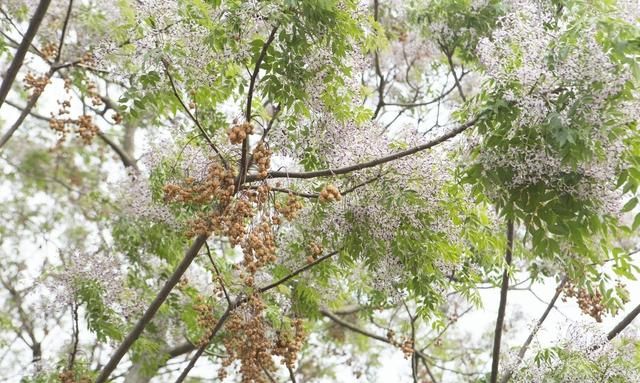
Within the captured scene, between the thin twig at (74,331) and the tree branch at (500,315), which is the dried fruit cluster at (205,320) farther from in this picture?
the tree branch at (500,315)

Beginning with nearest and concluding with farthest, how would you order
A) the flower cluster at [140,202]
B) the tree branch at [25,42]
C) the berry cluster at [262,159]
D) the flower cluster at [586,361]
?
the berry cluster at [262,159] → the tree branch at [25,42] → the flower cluster at [586,361] → the flower cluster at [140,202]

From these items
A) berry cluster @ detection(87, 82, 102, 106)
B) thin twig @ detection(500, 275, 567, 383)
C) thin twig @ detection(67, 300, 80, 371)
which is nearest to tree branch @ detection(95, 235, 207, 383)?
thin twig @ detection(67, 300, 80, 371)

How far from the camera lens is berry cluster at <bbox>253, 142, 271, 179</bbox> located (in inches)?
165

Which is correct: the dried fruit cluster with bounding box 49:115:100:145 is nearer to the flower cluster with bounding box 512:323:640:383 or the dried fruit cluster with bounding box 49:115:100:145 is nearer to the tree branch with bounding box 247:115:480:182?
the tree branch with bounding box 247:115:480:182

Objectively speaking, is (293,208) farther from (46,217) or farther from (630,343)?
(46,217)

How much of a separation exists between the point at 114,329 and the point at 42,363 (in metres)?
1.19

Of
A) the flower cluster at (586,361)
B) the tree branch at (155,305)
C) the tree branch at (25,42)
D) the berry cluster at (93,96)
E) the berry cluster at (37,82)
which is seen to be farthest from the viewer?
the berry cluster at (93,96)

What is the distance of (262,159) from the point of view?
420 cm

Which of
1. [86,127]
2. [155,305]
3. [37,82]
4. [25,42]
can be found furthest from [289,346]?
[86,127]

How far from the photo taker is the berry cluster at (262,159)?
13.7 ft

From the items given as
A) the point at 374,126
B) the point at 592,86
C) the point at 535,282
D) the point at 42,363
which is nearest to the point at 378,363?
the point at 535,282

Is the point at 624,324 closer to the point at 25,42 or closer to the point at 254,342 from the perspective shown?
the point at 254,342

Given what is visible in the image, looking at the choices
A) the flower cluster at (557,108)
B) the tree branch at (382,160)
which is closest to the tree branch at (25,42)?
the tree branch at (382,160)

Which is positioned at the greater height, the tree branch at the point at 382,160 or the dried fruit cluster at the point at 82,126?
the dried fruit cluster at the point at 82,126
